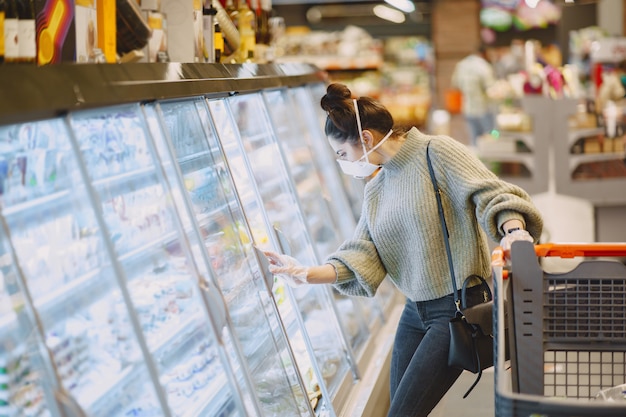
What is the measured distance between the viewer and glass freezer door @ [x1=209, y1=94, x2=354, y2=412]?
12.5 ft

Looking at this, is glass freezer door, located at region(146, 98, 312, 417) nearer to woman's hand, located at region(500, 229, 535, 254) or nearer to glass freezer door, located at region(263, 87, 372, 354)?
woman's hand, located at region(500, 229, 535, 254)

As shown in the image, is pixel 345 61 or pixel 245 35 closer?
pixel 245 35

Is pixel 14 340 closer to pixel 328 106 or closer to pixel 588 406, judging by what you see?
pixel 588 406

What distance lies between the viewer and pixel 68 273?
7.23 ft

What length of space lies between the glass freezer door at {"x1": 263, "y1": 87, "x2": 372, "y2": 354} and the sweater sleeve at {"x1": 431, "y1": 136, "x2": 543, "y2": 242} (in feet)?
5.24

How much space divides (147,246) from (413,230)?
0.90m

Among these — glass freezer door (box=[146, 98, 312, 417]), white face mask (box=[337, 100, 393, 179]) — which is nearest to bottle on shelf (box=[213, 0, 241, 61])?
glass freezer door (box=[146, 98, 312, 417])

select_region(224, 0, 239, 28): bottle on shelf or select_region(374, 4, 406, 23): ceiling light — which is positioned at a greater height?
select_region(224, 0, 239, 28): bottle on shelf

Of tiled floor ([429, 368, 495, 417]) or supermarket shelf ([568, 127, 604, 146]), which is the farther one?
supermarket shelf ([568, 127, 604, 146])

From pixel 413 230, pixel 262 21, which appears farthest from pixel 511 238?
pixel 262 21

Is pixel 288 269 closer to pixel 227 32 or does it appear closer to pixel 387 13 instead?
pixel 227 32

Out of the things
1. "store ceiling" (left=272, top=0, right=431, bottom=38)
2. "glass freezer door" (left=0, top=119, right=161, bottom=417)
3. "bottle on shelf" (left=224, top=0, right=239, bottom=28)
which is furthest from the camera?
"store ceiling" (left=272, top=0, right=431, bottom=38)

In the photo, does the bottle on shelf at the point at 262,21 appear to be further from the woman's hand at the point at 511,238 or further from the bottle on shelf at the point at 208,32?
the woman's hand at the point at 511,238

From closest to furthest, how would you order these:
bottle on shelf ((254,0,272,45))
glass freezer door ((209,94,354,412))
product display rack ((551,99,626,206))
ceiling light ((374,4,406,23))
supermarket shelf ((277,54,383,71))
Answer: glass freezer door ((209,94,354,412)) → bottle on shelf ((254,0,272,45)) → product display rack ((551,99,626,206)) → supermarket shelf ((277,54,383,71)) → ceiling light ((374,4,406,23))
